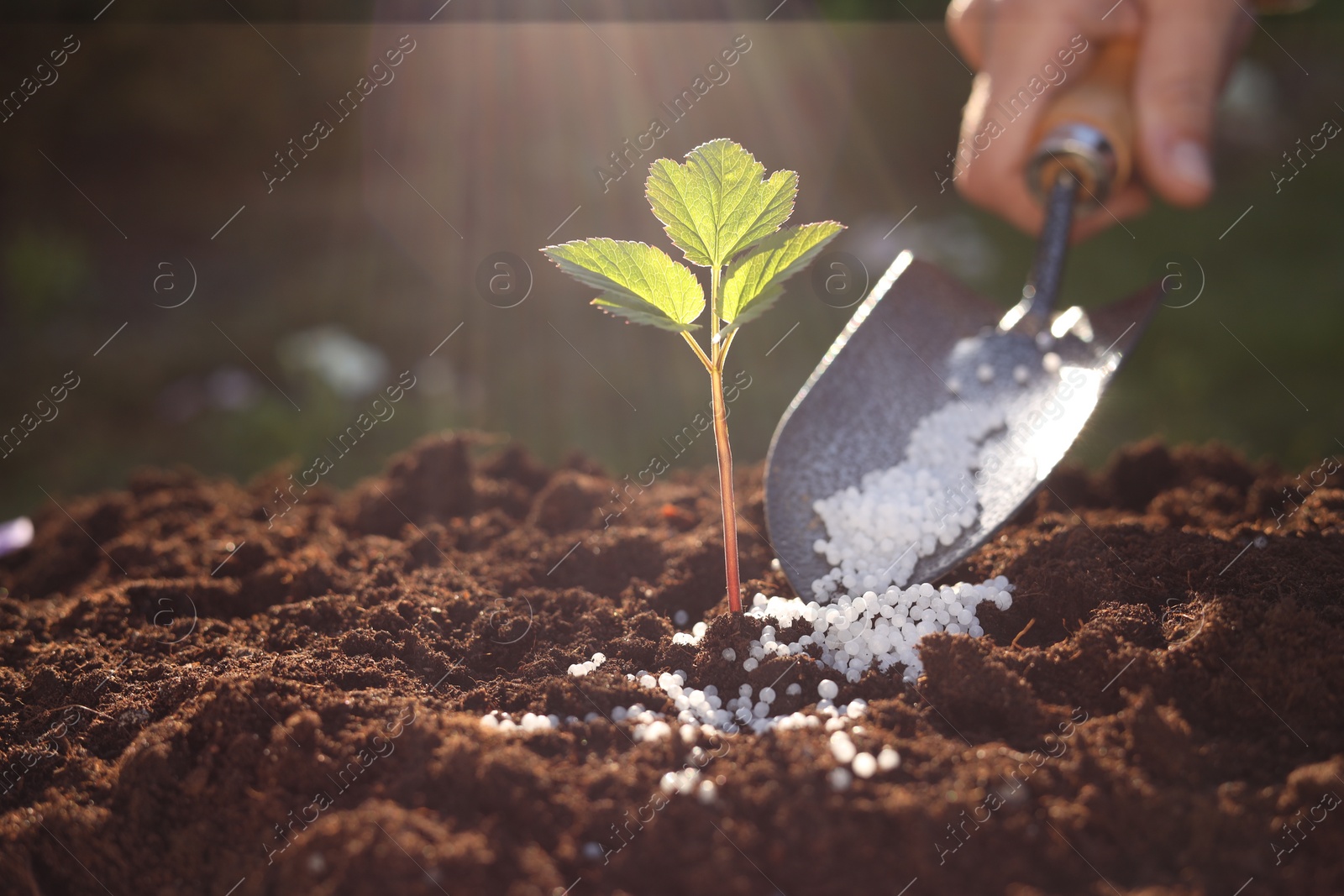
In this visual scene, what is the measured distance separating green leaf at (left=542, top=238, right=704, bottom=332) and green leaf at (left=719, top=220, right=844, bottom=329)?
64 millimetres

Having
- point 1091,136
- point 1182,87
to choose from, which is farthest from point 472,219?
point 1182,87

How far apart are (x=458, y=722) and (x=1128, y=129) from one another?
2.24m

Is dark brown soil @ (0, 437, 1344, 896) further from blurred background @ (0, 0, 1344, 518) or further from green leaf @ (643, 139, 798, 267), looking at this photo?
blurred background @ (0, 0, 1344, 518)

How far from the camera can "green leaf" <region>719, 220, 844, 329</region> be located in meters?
1.44

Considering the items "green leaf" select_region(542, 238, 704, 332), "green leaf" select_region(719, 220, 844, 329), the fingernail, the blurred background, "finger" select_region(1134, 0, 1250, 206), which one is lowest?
the fingernail

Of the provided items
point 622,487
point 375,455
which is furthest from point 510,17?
point 622,487

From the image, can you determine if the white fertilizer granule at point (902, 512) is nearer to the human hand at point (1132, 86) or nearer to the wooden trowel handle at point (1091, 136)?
the wooden trowel handle at point (1091, 136)

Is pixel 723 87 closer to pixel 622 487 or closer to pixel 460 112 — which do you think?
pixel 460 112

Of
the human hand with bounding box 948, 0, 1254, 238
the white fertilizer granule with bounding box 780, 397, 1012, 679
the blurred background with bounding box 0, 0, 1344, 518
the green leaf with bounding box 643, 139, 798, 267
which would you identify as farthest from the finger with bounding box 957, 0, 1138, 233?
the green leaf with bounding box 643, 139, 798, 267

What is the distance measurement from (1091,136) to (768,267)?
131 centimetres

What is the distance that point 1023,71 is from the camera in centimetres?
242

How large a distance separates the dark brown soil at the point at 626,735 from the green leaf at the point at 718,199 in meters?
0.68

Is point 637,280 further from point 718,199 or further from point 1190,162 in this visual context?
point 1190,162

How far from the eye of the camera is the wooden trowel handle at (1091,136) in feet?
7.47
